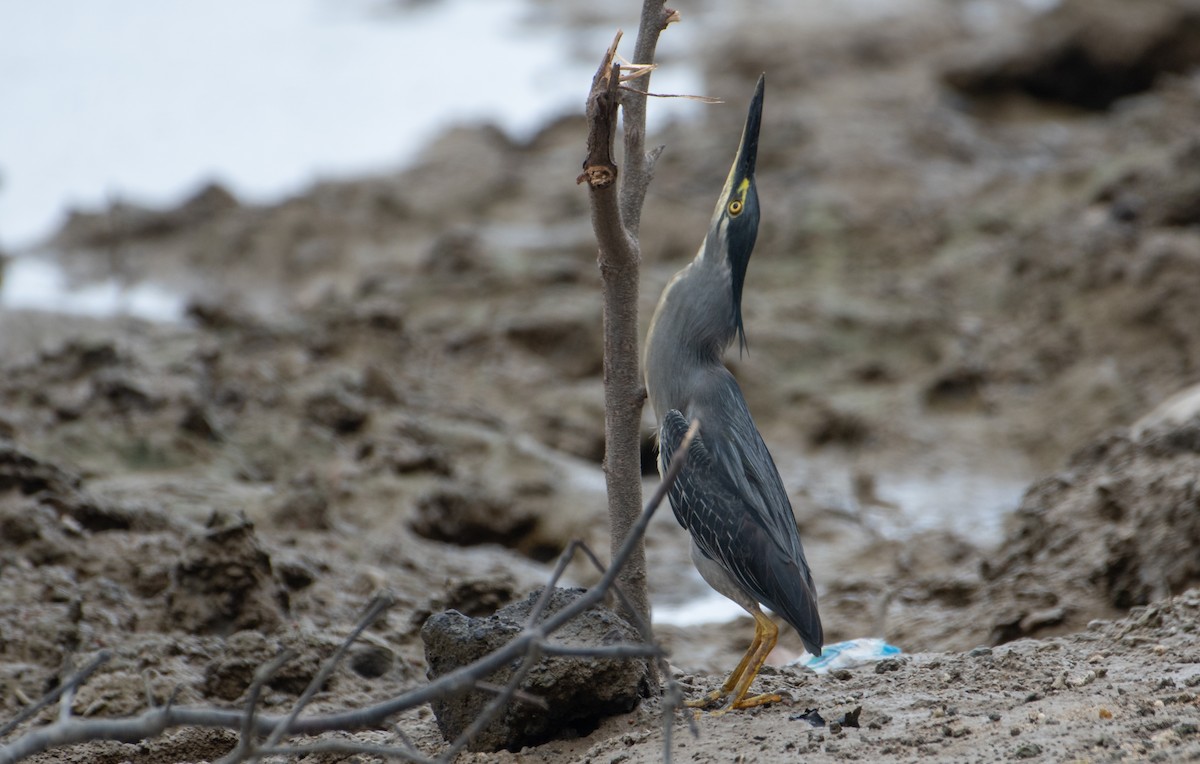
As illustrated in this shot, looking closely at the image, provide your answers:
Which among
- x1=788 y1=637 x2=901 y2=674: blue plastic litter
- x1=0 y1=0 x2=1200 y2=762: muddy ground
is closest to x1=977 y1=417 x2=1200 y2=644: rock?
x1=0 y1=0 x2=1200 y2=762: muddy ground

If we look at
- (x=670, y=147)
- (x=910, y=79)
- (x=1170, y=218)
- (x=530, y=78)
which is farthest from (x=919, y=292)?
(x=530, y=78)

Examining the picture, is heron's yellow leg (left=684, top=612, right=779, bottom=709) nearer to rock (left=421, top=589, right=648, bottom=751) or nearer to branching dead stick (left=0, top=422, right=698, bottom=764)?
rock (left=421, top=589, right=648, bottom=751)

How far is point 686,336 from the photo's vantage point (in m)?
3.23

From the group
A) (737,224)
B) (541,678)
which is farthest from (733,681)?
(737,224)

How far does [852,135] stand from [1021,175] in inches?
53.8

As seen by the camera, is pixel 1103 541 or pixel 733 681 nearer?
pixel 733 681

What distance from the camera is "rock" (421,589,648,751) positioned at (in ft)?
9.13

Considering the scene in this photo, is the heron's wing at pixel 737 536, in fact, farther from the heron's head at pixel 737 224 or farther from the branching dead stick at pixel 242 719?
the branching dead stick at pixel 242 719

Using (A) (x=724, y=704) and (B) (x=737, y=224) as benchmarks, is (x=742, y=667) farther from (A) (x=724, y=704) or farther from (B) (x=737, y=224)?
(B) (x=737, y=224)

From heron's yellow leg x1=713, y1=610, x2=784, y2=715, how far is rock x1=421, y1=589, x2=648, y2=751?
24 cm

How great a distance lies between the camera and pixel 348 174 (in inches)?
421

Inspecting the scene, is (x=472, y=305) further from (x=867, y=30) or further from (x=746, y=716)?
(x=867, y=30)

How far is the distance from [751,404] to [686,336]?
380 centimetres

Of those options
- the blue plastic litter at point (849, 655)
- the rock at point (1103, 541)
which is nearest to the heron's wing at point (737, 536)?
the blue plastic litter at point (849, 655)
